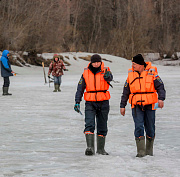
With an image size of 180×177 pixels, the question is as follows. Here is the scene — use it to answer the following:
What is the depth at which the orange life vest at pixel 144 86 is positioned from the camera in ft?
18.7

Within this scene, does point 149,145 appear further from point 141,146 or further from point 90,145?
point 90,145

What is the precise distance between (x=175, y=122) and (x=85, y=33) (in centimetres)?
5827

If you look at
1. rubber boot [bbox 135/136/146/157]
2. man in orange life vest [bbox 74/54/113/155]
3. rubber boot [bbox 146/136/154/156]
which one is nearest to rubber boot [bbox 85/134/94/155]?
man in orange life vest [bbox 74/54/113/155]

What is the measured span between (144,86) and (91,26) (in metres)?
62.7

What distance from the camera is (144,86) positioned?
568cm

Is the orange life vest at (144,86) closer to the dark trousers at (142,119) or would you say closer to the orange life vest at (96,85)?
the dark trousers at (142,119)

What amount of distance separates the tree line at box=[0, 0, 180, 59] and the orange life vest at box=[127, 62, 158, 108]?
31361mm

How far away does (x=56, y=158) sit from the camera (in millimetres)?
5977

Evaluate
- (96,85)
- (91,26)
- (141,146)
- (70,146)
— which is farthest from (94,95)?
(91,26)

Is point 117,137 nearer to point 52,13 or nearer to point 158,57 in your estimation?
point 52,13

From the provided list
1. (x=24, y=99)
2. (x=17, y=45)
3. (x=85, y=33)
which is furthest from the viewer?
(x=85, y=33)

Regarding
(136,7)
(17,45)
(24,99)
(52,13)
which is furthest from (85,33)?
(24,99)

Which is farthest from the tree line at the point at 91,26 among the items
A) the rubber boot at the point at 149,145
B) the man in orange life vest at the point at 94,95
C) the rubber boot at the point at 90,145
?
the rubber boot at the point at 149,145

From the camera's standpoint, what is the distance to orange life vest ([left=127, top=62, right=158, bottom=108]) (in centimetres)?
569
